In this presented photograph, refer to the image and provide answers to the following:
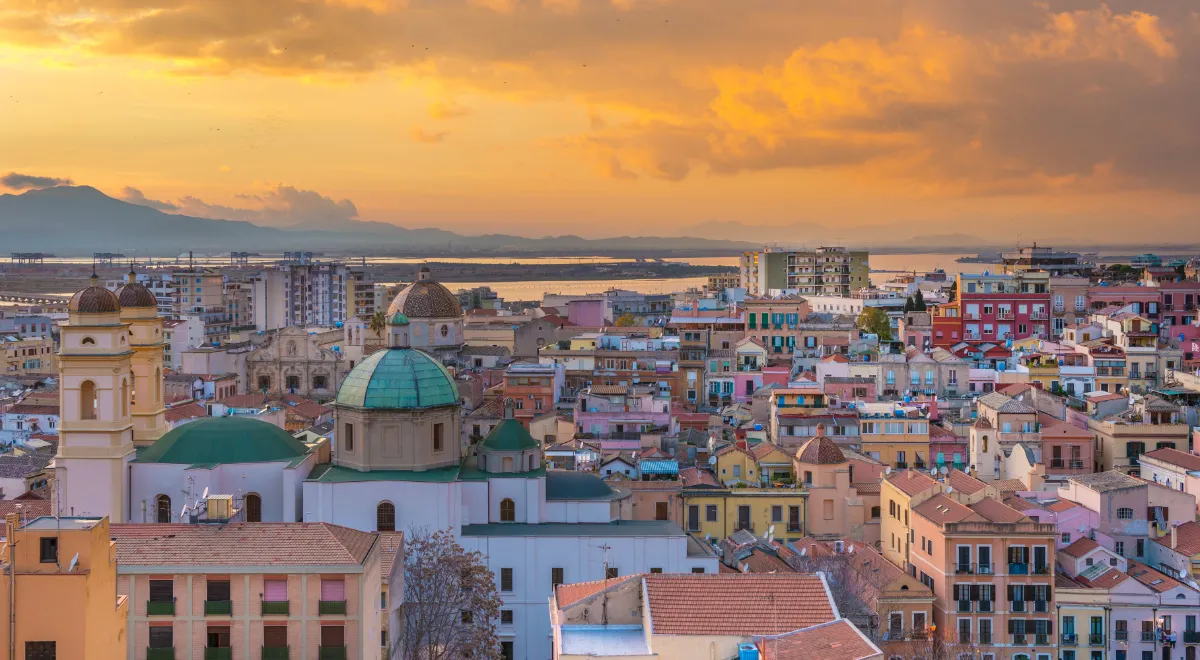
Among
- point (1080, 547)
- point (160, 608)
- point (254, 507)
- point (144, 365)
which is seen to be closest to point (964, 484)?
point (1080, 547)

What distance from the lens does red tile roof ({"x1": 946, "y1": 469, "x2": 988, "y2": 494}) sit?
104 feet

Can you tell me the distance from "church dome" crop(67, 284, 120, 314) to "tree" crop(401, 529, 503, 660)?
26.6 feet

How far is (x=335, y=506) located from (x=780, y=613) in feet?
40.5

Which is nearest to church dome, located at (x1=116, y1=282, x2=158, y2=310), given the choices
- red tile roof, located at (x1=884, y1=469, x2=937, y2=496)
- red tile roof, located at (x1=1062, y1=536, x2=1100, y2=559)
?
red tile roof, located at (x1=884, y1=469, x2=937, y2=496)

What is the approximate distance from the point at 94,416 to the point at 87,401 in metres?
0.38

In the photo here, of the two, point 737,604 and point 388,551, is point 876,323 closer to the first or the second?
point 388,551

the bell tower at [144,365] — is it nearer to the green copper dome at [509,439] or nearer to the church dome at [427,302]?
the green copper dome at [509,439]

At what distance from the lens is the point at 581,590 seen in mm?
19766

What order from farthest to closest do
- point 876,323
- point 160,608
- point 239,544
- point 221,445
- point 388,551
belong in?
1. point 876,323
2. point 221,445
3. point 388,551
4. point 239,544
5. point 160,608

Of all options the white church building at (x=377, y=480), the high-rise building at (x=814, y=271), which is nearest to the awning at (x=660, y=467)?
the white church building at (x=377, y=480)

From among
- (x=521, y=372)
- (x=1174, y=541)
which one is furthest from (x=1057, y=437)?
(x=521, y=372)

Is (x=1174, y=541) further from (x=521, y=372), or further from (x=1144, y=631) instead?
(x=521, y=372)

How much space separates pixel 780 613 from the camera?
17.9 m

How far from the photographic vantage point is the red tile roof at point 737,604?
17.6 meters
